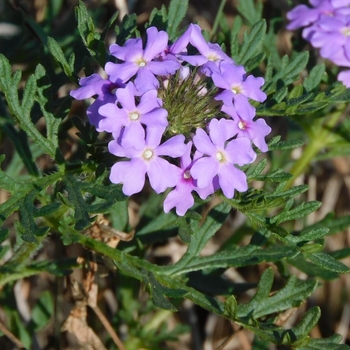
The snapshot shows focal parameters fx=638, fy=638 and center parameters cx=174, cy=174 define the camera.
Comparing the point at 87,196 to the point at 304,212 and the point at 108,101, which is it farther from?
the point at 304,212

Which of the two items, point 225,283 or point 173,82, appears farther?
point 225,283

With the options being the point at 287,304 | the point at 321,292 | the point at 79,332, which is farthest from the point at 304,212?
the point at 321,292

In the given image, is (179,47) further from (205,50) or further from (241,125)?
(241,125)

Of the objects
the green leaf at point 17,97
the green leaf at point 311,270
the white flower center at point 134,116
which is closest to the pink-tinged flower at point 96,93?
the white flower center at point 134,116

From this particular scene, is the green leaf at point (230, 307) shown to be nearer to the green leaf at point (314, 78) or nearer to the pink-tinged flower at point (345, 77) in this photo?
the green leaf at point (314, 78)

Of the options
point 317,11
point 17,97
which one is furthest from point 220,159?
point 317,11
